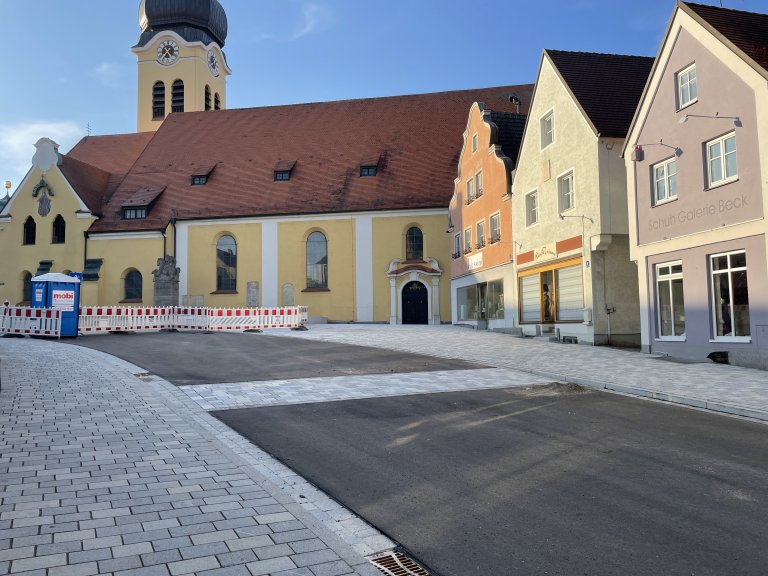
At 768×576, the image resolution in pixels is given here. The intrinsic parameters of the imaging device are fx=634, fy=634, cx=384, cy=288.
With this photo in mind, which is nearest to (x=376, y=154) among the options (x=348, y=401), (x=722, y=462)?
(x=348, y=401)

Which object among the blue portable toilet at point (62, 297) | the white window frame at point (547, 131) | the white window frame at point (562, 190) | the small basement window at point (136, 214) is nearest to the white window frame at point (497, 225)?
the white window frame at point (547, 131)

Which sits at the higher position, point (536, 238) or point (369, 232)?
point (369, 232)

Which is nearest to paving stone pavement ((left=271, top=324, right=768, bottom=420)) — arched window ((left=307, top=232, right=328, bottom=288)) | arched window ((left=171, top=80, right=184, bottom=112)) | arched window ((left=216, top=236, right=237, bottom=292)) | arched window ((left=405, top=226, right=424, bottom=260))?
arched window ((left=405, top=226, right=424, bottom=260))

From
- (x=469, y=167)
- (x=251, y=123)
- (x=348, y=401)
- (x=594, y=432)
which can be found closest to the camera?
(x=594, y=432)

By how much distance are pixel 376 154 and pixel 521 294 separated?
19.9 meters

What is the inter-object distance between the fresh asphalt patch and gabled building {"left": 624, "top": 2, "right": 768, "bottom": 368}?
18.8 feet

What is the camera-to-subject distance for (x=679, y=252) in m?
15.9

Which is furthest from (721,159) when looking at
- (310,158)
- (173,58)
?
(173,58)

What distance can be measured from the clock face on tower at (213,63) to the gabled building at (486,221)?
31135 mm

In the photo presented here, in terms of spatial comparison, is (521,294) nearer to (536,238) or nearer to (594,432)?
(536,238)

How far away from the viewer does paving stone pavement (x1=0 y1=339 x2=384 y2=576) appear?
12.1 feet

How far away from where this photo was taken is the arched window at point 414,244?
38906 millimetres

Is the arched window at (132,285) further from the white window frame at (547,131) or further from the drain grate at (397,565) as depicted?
the drain grate at (397,565)

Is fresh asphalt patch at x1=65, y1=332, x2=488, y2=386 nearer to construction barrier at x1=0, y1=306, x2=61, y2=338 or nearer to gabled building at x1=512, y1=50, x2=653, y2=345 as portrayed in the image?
construction barrier at x1=0, y1=306, x2=61, y2=338
